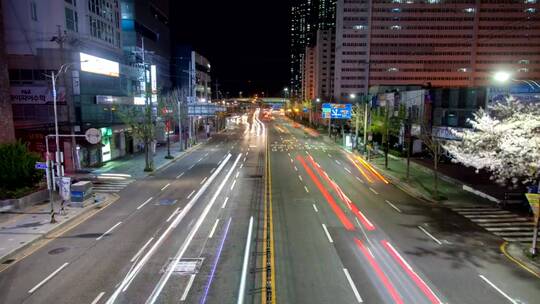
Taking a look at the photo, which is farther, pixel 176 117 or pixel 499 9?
pixel 499 9

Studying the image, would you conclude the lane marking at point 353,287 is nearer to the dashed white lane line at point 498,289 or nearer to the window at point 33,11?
the dashed white lane line at point 498,289

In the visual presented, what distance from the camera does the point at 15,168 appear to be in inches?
1009

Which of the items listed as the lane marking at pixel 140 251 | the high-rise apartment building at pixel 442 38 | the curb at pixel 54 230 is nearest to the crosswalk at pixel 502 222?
the lane marking at pixel 140 251

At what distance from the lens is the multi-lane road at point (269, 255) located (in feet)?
44.2

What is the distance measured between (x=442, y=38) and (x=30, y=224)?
17917 centimetres

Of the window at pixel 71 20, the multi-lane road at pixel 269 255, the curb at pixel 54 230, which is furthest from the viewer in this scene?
the window at pixel 71 20

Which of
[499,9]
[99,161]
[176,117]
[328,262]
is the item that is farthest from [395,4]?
[328,262]

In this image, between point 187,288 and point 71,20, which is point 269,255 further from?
point 71,20

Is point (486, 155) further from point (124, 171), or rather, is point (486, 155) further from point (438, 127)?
point (124, 171)

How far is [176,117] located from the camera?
2918 inches

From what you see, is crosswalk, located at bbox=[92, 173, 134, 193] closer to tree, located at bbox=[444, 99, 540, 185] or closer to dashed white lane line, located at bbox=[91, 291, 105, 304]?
dashed white lane line, located at bbox=[91, 291, 105, 304]

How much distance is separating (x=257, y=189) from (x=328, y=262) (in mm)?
15306

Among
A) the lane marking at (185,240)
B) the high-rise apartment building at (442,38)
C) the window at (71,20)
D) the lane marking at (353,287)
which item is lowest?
the lane marking at (353,287)

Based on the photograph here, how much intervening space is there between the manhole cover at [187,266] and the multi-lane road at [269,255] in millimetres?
90
